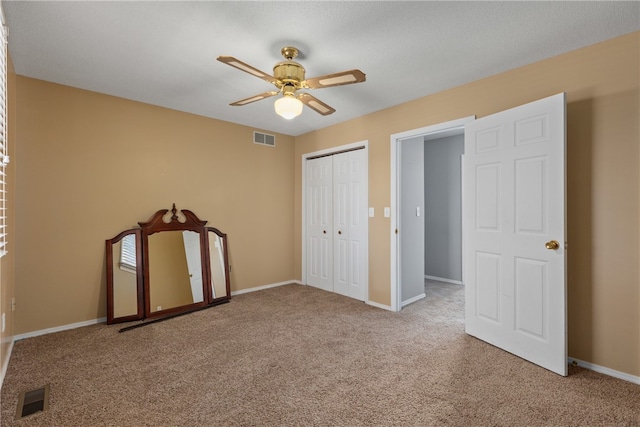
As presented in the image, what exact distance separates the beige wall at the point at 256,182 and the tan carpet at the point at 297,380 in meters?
0.51

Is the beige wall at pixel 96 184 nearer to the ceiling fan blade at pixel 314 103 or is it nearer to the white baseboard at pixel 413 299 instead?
the ceiling fan blade at pixel 314 103

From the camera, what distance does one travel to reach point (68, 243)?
311 centimetres

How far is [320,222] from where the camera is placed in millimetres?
4711

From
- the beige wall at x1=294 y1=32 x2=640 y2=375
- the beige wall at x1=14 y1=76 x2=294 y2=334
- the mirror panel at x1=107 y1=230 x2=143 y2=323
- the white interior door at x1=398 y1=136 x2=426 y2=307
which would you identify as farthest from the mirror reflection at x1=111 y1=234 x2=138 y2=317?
the beige wall at x1=294 y1=32 x2=640 y2=375

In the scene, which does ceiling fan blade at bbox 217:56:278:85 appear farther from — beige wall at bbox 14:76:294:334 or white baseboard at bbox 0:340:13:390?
white baseboard at bbox 0:340:13:390

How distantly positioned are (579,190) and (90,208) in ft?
14.9

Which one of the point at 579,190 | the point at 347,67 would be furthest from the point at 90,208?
the point at 579,190

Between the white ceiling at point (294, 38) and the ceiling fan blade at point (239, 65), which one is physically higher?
the white ceiling at point (294, 38)

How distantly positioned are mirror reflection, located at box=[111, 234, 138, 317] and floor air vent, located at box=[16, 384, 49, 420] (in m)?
1.24

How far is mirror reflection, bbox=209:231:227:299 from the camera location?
4004 mm

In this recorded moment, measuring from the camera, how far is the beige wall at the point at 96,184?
292 centimetres

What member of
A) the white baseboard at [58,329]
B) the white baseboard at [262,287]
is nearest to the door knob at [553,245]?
the white baseboard at [262,287]

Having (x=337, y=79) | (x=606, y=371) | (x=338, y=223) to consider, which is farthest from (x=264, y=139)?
(x=606, y=371)

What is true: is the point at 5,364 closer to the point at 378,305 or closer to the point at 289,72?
the point at 289,72
